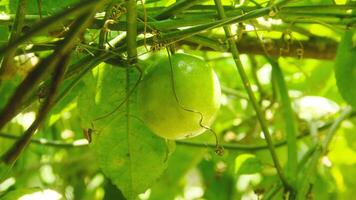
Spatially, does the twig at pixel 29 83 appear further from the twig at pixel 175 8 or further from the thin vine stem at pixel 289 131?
the thin vine stem at pixel 289 131

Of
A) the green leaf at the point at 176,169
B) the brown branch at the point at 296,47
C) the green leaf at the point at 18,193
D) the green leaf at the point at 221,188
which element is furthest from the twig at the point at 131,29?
the green leaf at the point at 221,188

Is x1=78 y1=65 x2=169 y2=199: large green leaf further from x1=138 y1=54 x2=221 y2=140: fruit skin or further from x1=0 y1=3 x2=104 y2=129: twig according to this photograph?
x1=0 y1=3 x2=104 y2=129: twig

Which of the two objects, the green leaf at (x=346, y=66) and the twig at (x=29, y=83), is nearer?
the twig at (x=29, y=83)

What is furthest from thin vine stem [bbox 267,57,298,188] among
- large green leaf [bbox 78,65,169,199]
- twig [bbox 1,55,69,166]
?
twig [bbox 1,55,69,166]

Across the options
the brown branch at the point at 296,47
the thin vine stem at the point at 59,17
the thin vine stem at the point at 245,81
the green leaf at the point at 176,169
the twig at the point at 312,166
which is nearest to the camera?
the thin vine stem at the point at 59,17

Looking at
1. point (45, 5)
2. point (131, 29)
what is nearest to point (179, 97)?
point (131, 29)

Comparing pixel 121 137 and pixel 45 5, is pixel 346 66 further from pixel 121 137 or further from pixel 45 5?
pixel 45 5

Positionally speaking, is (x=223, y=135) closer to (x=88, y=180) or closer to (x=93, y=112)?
(x=88, y=180)

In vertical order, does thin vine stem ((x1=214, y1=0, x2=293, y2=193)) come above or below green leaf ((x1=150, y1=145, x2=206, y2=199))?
above
